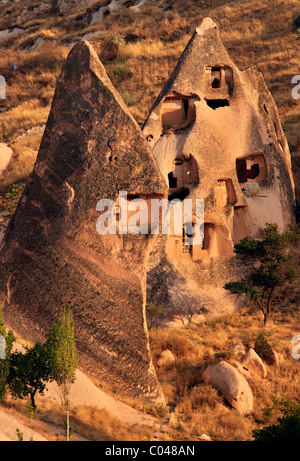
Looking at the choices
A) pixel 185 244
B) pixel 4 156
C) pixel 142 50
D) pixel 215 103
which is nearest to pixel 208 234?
pixel 185 244

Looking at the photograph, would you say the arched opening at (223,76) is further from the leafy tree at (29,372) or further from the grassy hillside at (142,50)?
the leafy tree at (29,372)

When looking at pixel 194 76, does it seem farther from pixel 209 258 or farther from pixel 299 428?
pixel 299 428

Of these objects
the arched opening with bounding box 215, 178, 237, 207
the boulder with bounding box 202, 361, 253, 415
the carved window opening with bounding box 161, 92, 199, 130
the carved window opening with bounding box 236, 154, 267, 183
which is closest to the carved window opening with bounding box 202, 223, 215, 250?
the arched opening with bounding box 215, 178, 237, 207

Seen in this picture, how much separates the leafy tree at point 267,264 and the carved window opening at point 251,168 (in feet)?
10.5

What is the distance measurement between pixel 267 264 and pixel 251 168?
17.0ft

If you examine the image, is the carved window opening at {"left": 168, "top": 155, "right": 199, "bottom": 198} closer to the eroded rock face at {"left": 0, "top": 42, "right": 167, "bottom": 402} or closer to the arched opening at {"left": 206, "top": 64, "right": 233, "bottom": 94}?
the arched opening at {"left": 206, "top": 64, "right": 233, "bottom": 94}

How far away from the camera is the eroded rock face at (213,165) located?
2403cm

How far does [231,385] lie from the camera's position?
55.7 ft

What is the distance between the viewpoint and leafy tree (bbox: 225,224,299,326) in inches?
888

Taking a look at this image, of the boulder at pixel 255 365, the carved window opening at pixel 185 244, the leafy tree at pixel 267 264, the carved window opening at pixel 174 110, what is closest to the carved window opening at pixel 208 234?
the carved window opening at pixel 185 244

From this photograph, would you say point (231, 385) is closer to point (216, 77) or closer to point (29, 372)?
point (29, 372)

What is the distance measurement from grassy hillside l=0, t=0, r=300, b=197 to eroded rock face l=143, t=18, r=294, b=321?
24.8 feet

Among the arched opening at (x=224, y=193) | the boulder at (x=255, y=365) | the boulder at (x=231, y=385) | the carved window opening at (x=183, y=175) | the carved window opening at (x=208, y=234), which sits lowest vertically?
the boulder at (x=231, y=385)

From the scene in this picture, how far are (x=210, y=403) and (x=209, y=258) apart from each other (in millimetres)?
8718
